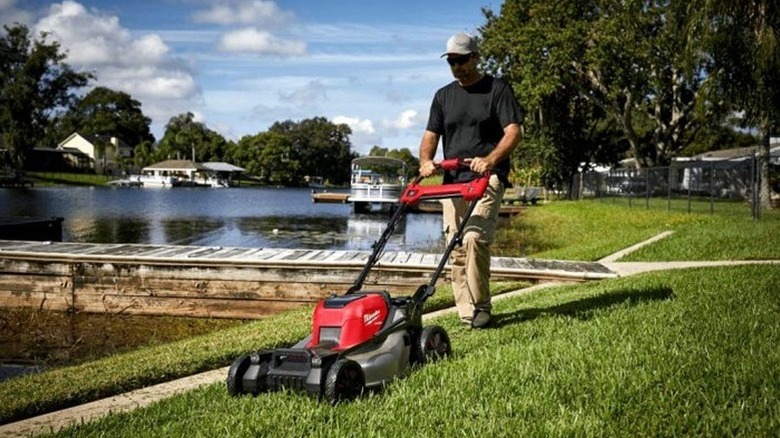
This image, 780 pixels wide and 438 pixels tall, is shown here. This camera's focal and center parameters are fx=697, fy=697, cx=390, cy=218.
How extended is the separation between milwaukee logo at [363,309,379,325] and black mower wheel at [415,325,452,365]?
55 centimetres

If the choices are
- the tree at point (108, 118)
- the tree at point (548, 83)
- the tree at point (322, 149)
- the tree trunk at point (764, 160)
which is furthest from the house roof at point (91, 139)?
the tree trunk at point (764, 160)

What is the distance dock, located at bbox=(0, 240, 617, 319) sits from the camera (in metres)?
10.4

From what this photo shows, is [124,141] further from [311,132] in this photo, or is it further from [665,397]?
[665,397]

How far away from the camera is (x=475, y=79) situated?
577cm

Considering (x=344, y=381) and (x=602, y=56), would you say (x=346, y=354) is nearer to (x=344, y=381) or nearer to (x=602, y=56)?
(x=344, y=381)

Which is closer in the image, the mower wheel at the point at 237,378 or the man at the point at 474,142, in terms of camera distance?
the mower wheel at the point at 237,378

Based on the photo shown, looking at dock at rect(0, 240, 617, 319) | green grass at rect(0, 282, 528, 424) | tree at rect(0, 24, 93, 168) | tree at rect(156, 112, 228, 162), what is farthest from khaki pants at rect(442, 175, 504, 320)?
tree at rect(156, 112, 228, 162)

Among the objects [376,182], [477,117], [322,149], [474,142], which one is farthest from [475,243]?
[322,149]

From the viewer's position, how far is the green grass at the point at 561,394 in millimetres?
3412

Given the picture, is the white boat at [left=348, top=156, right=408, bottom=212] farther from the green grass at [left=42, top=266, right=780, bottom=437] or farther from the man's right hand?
the green grass at [left=42, top=266, right=780, bottom=437]

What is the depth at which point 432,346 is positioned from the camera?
15.9ft

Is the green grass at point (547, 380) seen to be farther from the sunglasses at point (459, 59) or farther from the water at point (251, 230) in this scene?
the water at point (251, 230)

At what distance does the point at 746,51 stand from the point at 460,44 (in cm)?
1947

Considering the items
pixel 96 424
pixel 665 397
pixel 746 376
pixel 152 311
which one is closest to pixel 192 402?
pixel 96 424
